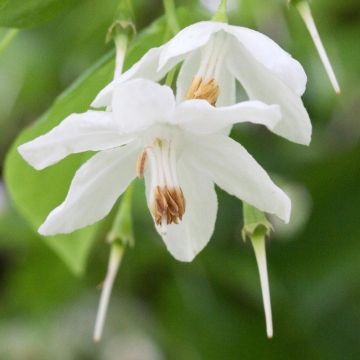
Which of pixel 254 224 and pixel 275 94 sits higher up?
pixel 275 94

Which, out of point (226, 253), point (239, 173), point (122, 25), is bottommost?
point (226, 253)

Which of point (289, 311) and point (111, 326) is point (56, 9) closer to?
point (289, 311)

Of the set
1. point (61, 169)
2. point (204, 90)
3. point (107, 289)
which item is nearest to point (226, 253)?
point (61, 169)

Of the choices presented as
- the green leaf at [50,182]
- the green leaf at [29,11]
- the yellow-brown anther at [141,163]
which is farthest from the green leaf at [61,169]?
the yellow-brown anther at [141,163]

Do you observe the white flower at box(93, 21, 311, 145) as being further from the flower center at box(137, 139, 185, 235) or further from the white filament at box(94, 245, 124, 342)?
the white filament at box(94, 245, 124, 342)

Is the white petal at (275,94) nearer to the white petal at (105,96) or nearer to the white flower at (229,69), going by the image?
the white flower at (229,69)

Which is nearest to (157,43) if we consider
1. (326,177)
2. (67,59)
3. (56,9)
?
(56,9)

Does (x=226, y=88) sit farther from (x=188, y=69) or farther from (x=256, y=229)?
(x=256, y=229)
